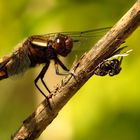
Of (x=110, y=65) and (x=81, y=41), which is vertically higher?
(x=81, y=41)

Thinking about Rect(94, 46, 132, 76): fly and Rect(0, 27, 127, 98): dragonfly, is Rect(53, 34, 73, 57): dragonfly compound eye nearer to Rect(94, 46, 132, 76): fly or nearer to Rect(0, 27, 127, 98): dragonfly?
Rect(0, 27, 127, 98): dragonfly

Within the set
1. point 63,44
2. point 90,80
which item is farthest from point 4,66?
point 90,80

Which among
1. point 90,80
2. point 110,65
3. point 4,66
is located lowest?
point 110,65

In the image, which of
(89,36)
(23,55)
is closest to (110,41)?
(89,36)

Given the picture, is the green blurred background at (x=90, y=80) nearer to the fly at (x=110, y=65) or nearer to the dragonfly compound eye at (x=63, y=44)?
the dragonfly compound eye at (x=63, y=44)

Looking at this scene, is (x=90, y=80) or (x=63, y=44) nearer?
(x=90, y=80)

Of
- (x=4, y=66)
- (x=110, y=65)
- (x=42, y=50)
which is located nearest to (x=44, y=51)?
(x=42, y=50)

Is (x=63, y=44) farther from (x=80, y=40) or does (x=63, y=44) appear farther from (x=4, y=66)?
(x=4, y=66)

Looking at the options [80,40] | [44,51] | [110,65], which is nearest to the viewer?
[110,65]

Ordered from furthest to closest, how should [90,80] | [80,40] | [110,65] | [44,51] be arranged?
[44,51] → [80,40] → [90,80] → [110,65]
